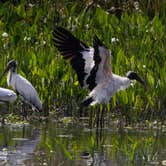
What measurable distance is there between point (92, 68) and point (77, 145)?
2.04 metres

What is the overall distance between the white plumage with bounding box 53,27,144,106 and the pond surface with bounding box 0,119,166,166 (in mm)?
643

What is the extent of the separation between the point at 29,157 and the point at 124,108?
105 inches

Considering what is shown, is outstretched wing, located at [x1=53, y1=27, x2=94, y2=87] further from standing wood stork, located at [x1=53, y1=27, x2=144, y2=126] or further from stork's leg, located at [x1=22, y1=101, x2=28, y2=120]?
stork's leg, located at [x1=22, y1=101, x2=28, y2=120]

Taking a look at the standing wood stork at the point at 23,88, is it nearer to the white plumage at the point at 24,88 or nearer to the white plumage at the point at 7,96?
the white plumage at the point at 24,88

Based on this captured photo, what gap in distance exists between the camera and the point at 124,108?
1103cm

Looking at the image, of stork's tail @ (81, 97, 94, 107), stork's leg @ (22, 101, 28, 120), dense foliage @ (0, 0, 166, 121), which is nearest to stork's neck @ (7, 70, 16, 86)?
dense foliage @ (0, 0, 166, 121)

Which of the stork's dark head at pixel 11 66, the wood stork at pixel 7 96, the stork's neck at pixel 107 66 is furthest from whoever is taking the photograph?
the stork's dark head at pixel 11 66

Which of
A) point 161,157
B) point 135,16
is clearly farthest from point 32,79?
point 161,157

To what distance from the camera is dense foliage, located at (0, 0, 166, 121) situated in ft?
37.0

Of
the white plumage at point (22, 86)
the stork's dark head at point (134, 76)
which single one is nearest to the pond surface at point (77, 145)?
the white plumage at point (22, 86)

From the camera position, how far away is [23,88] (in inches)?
467

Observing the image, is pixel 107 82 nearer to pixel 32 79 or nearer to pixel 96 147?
pixel 32 79

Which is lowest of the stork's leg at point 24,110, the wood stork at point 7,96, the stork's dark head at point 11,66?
the stork's leg at point 24,110

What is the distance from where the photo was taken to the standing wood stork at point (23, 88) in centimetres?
1120
